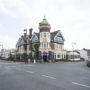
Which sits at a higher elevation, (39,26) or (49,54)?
(39,26)

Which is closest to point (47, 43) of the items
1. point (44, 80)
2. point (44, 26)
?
point (44, 26)

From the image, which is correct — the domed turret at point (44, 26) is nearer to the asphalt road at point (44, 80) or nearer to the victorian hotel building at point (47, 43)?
the victorian hotel building at point (47, 43)

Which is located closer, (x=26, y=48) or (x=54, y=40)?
(x=54, y=40)

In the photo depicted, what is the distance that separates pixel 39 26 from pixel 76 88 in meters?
35.7

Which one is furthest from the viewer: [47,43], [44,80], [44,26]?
[47,43]

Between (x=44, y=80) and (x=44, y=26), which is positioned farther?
(x=44, y=26)

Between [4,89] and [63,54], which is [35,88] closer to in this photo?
[4,89]

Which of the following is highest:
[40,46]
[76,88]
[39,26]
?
[39,26]

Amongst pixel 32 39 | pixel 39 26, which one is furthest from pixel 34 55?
pixel 39 26

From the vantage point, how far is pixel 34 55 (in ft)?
135

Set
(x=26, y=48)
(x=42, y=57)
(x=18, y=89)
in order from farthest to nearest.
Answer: (x=26, y=48)
(x=42, y=57)
(x=18, y=89)

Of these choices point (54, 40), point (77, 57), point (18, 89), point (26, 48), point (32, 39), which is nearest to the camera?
point (18, 89)

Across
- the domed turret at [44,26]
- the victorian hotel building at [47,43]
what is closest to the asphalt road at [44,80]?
the victorian hotel building at [47,43]

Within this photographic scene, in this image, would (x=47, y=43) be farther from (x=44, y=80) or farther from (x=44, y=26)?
(x=44, y=80)
